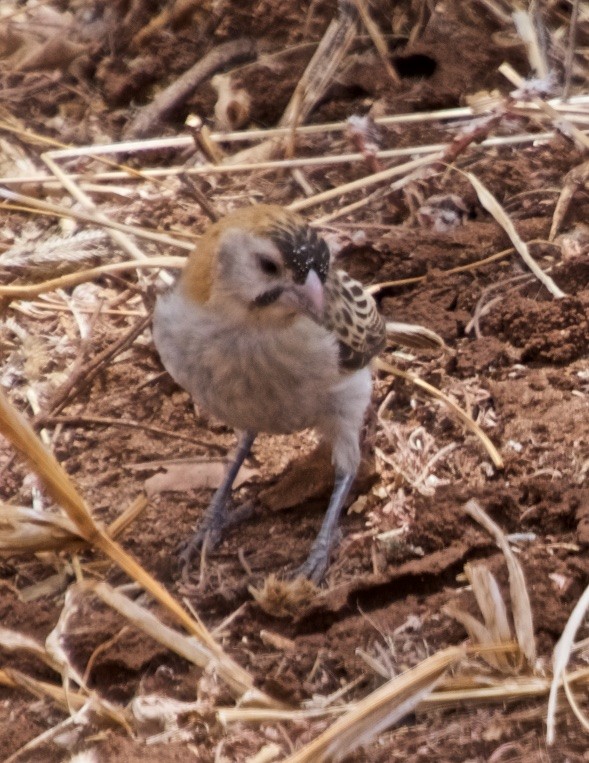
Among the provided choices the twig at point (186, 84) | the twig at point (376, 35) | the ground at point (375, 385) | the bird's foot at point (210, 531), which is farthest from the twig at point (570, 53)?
the bird's foot at point (210, 531)

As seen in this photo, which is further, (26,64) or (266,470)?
(26,64)

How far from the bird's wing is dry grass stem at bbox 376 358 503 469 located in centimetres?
25

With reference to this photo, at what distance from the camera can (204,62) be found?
5.92m

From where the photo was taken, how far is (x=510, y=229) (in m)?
4.80

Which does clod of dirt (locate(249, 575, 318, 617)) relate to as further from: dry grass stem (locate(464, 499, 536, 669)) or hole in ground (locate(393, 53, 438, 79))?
hole in ground (locate(393, 53, 438, 79))

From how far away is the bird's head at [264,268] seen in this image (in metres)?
3.44

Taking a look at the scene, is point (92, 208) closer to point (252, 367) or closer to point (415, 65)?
point (252, 367)

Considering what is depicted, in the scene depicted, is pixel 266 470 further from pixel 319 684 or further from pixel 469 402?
pixel 319 684

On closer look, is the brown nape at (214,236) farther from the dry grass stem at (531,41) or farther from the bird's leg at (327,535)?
the dry grass stem at (531,41)

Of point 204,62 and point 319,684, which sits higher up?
point 204,62

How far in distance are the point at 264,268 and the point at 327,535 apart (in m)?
0.90

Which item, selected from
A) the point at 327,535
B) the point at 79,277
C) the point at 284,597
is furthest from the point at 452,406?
the point at 79,277

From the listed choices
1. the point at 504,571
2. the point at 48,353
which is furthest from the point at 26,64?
the point at 504,571

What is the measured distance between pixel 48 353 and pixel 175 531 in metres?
1.10
